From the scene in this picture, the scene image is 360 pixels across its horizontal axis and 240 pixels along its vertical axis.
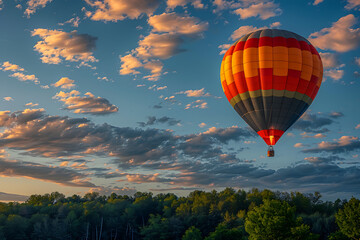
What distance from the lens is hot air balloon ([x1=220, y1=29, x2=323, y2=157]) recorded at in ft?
135

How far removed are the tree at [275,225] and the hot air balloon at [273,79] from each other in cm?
967

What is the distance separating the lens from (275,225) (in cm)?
4509

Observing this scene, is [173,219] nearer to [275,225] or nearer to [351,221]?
[351,221]

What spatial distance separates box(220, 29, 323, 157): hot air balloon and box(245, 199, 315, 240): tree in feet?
31.7

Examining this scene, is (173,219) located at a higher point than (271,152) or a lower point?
lower

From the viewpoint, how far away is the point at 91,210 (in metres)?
101

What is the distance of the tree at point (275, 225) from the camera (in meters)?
45.2

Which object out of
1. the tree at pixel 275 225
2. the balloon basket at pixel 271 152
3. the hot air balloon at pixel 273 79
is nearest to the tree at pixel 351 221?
the tree at pixel 275 225

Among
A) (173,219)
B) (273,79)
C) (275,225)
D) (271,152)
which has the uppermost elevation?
(273,79)

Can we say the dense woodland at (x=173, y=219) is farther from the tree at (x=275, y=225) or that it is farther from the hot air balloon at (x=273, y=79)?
the hot air balloon at (x=273, y=79)

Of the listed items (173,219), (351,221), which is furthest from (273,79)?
(173,219)

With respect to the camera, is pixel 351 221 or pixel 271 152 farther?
pixel 351 221

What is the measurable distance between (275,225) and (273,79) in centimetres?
1756

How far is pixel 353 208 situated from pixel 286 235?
55.0 feet
